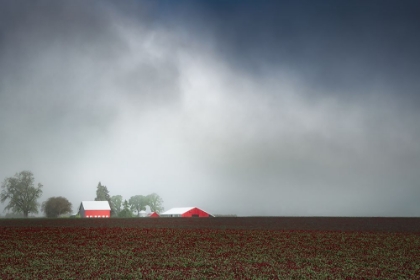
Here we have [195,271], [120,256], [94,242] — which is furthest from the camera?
[94,242]

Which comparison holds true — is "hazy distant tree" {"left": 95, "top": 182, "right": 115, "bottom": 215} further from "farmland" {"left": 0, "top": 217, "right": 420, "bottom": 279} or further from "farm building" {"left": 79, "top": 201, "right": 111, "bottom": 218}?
"farmland" {"left": 0, "top": 217, "right": 420, "bottom": 279}

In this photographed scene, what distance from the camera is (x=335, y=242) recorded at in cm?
3644

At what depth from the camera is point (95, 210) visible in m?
123

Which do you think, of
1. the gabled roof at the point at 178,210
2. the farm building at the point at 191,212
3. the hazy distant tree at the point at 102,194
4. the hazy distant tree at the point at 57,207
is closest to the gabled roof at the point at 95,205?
the hazy distant tree at the point at 57,207

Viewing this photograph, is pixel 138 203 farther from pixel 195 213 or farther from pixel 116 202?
pixel 195 213

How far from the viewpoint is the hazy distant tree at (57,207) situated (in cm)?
13200

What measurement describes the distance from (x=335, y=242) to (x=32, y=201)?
108 metres

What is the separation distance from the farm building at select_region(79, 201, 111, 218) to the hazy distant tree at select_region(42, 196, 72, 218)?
9.15m

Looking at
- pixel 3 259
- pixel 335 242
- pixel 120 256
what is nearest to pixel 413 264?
pixel 335 242

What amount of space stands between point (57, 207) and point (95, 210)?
54.9ft

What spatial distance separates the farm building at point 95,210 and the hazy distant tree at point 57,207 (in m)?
9.15

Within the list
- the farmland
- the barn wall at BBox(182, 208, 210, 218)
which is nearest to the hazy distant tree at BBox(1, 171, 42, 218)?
the barn wall at BBox(182, 208, 210, 218)

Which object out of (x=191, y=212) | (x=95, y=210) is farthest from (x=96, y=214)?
(x=191, y=212)

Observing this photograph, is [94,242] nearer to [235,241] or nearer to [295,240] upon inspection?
[235,241]
